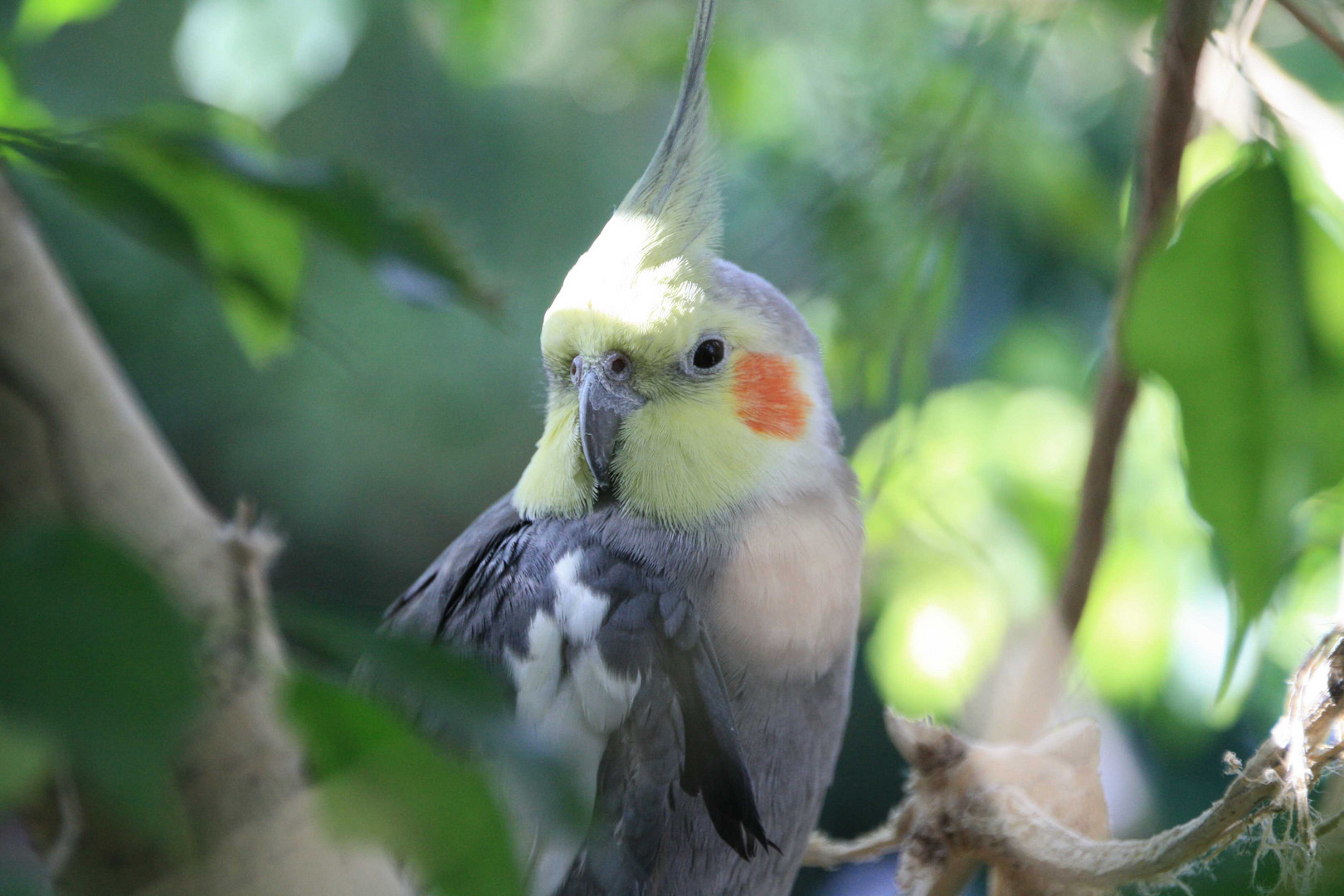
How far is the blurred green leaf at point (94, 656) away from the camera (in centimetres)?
19

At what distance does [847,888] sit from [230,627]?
50.2 inches

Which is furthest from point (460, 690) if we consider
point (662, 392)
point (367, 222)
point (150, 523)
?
point (662, 392)

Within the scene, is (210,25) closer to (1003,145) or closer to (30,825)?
(1003,145)

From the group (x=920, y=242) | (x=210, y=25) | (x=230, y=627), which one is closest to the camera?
(x=230, y=627)

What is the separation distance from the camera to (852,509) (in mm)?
860

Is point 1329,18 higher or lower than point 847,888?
higher

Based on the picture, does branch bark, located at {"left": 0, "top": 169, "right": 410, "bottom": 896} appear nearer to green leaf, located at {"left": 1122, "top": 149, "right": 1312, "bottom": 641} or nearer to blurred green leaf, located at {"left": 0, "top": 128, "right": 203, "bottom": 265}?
blurred green leaf, located at {"left": 0, "top": 128, "right": 203, "bottom": 265}

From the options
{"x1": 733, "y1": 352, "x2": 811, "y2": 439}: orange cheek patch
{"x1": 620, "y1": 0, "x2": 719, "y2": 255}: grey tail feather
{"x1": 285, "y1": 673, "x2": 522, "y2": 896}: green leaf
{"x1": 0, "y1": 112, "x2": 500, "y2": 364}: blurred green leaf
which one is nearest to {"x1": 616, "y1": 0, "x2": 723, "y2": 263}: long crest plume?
{"x1": 620, "y1": 0, "x2": 719, "y2": 255}: grey tail feather

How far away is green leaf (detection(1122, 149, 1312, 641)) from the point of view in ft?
1.66

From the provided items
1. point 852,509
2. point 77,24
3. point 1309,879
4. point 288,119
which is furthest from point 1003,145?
point 77,24

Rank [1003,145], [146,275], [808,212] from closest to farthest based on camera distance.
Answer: [808,212], [1003,145], [146,275]

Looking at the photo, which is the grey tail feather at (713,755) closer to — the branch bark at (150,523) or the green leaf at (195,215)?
the branch bark at (150,523)

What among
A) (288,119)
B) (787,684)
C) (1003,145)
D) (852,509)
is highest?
(1003,145)

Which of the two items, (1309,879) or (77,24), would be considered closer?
(1309,879)
